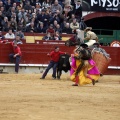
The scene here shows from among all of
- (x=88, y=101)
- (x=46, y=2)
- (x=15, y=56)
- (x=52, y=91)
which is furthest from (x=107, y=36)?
(x=88, y=101)

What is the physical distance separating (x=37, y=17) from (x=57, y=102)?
11.7 meters

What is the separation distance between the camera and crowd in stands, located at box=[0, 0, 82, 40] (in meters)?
24.6

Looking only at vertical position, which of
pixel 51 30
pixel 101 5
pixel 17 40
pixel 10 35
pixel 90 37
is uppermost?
pixel 101 5

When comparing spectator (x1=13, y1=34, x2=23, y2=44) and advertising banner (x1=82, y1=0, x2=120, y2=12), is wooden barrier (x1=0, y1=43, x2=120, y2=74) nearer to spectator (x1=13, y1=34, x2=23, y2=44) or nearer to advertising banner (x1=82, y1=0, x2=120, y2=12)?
spectator (x1=13, y1=34, x2=23, y2=44)

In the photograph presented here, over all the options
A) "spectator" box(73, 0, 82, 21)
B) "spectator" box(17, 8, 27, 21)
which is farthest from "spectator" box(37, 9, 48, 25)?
Answer: "spectator" box(73, 0, 82, 21)

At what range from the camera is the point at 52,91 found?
16.3 meters

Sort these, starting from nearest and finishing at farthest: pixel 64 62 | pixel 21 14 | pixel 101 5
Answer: pixel 64 62 < pixel 21 14 < pixel 101 5

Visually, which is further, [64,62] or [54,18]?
[54,18]

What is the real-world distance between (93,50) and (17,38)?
382 cm

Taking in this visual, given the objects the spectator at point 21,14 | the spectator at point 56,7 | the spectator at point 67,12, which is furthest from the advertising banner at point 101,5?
the spectator at point 21,14

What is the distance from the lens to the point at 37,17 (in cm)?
2509

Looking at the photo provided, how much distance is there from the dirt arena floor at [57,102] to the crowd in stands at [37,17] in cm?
621

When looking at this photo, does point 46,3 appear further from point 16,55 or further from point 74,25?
point 16,55

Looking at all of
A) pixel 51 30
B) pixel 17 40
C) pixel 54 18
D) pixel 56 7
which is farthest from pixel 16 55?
pixel 56 7
